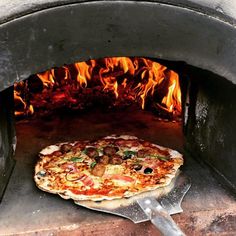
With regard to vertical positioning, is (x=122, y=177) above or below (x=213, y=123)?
below

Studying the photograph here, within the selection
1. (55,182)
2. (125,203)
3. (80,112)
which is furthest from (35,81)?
(125,203)

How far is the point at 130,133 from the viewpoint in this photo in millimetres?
3025

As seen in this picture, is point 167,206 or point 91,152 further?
point 91,152

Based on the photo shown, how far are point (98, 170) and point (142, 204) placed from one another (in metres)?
0.37

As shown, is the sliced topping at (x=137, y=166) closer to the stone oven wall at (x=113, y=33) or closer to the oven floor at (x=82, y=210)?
the oven floor at (x=82, y=210)

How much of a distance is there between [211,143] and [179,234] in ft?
2.81

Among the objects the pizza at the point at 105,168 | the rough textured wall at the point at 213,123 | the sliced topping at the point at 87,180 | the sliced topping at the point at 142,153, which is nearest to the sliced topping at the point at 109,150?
the pizza at the point at 105,168

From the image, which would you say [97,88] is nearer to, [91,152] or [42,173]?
[91,152]

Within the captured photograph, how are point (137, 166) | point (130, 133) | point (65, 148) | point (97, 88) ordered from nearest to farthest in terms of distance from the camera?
point (137, 166)
point (65, 148)
point (130, 133)
point (97, 88)

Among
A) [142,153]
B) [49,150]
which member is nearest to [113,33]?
[142,153]

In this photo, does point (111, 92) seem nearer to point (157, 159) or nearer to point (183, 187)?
point (157, 159)

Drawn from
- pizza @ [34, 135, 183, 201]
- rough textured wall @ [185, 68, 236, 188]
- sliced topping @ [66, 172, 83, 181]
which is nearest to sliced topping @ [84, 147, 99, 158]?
pizza @ [34, 135, 183, 201]

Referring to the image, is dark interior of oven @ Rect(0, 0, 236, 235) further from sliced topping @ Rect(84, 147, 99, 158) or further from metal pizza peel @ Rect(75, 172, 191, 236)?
sliced topping @ Rect(84, 147, 99, 158)

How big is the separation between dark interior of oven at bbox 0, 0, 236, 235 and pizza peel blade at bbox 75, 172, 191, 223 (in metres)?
0.05
